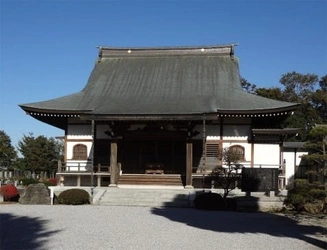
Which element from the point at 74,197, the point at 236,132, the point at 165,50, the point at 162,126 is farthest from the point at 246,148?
the point at 165,50

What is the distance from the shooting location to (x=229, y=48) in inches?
1177

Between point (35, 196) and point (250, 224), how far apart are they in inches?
428

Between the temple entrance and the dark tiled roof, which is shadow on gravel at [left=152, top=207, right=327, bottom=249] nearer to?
the dark tiled roof

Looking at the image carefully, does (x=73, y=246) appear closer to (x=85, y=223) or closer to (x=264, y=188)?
(x=85, y=223)

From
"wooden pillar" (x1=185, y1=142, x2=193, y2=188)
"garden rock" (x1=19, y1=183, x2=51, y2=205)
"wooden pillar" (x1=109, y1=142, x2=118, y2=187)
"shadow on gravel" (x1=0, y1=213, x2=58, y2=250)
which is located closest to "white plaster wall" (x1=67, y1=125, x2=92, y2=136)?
"wooden pillar" (x1=109, y1=142, x2=118, y2=187)

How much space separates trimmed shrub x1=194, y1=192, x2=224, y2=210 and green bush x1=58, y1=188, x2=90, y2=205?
503 cm

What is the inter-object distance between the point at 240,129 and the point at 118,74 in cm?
960

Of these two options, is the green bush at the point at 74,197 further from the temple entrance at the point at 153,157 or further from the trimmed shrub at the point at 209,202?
the temple entrance at the point at 153,157

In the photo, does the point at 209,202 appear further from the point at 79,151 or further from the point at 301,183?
the point at 79,151

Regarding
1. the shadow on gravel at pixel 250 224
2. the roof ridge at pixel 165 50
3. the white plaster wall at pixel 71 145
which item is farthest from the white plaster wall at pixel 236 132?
the shadow on gravel at pixel 250 224

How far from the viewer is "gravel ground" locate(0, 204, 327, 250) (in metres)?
9.54

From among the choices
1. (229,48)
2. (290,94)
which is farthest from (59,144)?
(229,48)

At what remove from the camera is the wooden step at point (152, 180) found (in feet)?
80.5

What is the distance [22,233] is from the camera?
10.8 metres
